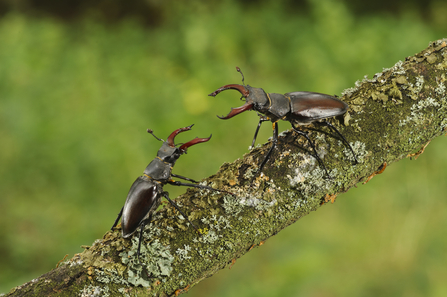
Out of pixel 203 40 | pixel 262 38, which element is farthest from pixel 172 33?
pixel 262 38

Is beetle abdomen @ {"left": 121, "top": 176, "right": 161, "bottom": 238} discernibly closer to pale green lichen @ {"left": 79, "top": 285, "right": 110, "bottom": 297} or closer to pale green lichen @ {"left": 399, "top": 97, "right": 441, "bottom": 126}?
pale green lichen @ {"left": 79, "top": 285, "right": 110, "bottom": 297}

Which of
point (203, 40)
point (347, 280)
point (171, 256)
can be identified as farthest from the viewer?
point (203, 40)

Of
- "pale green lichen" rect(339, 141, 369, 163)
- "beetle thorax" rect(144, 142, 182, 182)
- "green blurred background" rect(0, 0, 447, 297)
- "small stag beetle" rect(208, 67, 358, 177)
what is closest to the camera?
"pale green lichen" rect(339, 141, 369, 163)

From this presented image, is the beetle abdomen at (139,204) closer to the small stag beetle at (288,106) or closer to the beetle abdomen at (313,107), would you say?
the small stag beetle at (288,106)

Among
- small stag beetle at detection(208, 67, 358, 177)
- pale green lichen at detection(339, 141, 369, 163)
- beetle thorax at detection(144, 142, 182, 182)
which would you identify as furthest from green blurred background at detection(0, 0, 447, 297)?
pale green lichen at detection(339, 141, 369, 163)

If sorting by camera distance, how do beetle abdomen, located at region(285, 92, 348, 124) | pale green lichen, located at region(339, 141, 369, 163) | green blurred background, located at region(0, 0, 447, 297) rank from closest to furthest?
pale green lichen, located at region(339, 141, 369, 163) < beetle abdomen, located at region(285, 92, 348, 124) < green blurred background, located at region(0, 0, 447, 297)

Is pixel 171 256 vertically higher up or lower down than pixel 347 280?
higher up

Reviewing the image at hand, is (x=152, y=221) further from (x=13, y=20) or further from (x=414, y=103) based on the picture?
(x=13, y=20)
